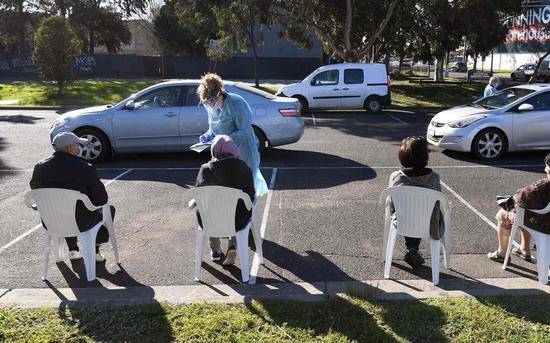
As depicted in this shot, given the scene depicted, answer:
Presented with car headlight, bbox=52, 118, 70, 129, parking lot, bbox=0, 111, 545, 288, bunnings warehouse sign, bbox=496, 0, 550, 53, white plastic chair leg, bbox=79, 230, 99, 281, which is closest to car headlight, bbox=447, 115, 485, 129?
parking lot, bbox=0, 111, 545, 288

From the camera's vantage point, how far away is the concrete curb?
13.4 feet

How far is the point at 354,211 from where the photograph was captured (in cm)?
664

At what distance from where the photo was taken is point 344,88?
19.4 metres

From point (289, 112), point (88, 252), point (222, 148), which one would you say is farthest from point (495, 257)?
point (289, 112)

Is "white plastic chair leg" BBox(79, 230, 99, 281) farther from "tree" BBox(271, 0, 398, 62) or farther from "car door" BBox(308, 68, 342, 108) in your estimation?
"tree" BBox(271, 0, 398, 62)

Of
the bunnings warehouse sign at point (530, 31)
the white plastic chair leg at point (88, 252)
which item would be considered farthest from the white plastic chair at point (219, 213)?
the bunnings warehouse sign at point (530, 31)

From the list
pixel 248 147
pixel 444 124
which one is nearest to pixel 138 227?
pixel 248 147

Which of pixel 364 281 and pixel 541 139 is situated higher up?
pixel 541 139

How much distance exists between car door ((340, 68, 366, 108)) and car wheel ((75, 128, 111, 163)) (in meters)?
11.3

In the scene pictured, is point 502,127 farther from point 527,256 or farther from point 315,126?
point 315,126

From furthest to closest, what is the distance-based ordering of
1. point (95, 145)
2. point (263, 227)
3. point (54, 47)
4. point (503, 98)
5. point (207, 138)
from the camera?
point (54, 47), point (503, 98), point (95, 145), point (263, 227), point (207, 138)

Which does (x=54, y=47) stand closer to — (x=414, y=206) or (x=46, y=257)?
(x=46, y=257)

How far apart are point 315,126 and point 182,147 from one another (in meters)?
6.47

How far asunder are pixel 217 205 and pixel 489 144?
714 centimetres
